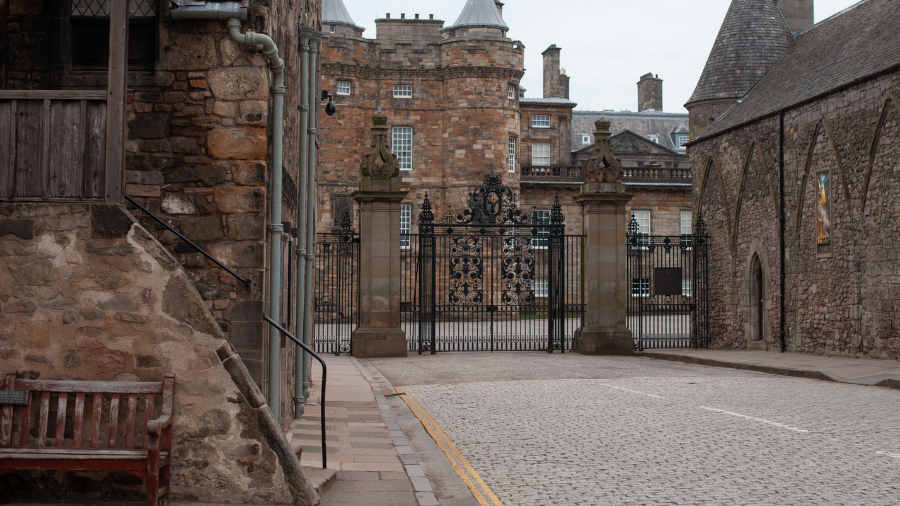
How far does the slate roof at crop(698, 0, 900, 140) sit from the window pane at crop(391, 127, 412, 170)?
18.4 m

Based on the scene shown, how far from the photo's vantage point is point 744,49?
3017 cm

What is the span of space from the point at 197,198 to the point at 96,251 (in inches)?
54.4

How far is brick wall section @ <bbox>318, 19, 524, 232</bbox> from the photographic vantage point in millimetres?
42906

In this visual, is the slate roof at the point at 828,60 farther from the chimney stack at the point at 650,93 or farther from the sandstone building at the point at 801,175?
the chimney stack at the point at 650,93

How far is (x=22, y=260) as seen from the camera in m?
6.00

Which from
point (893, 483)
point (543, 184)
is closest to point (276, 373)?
point (893, 483)

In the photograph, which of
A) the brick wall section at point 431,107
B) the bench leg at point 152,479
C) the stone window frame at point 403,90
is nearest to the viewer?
the bench leg at point 152,479

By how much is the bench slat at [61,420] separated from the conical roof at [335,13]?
128 ft

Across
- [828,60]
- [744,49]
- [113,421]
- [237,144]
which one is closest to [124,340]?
[113,421]

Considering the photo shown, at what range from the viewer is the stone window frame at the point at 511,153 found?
145 feet

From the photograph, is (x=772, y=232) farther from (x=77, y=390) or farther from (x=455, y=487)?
(x=77, y=390)

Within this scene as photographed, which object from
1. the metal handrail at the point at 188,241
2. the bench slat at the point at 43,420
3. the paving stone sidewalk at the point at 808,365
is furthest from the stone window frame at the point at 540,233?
the bench slat at the point at 43,420

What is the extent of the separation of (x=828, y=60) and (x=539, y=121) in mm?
31424

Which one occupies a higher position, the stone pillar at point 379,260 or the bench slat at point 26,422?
the stone pillar at point 379,260
